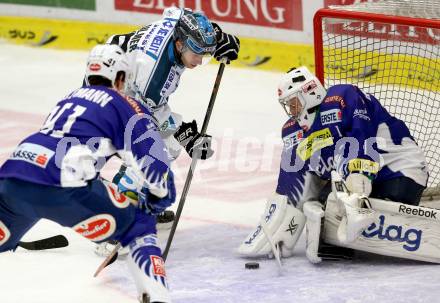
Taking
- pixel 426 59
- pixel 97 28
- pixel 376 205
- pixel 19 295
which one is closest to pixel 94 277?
pixel 19 295

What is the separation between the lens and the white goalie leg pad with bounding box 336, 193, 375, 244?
15.8 ft

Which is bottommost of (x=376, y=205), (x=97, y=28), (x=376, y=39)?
(x=97, y=28)

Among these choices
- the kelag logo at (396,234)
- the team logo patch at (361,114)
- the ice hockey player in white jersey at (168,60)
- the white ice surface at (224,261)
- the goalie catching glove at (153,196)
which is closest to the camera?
the goalie catching glove at (153,196)

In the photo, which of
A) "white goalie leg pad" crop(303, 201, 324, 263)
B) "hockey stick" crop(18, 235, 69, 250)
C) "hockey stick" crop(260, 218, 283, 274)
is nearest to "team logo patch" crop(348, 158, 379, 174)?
"white goalie leg pad" crop(303, 201, 324, 263)

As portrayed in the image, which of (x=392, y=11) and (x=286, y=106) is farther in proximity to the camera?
(x=392, y=11)

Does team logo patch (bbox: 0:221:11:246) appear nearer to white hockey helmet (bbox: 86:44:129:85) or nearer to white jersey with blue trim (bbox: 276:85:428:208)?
white hockey helmet (bbox: 86:44:129:85)

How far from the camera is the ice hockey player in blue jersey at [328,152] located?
16.8ft

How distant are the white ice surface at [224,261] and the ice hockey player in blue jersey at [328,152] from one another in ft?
0.67

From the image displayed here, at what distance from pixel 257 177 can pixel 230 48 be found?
119cm

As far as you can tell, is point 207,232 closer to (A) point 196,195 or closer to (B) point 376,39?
(A) point 196,195

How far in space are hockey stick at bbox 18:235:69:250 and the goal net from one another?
1586 mm

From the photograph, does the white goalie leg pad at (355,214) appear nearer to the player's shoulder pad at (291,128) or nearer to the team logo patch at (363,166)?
the team logo patch at (363,166)

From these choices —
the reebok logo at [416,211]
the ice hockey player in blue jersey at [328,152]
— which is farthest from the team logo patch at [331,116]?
the reebok logo at [416,211]

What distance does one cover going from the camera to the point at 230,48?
18.7ft
